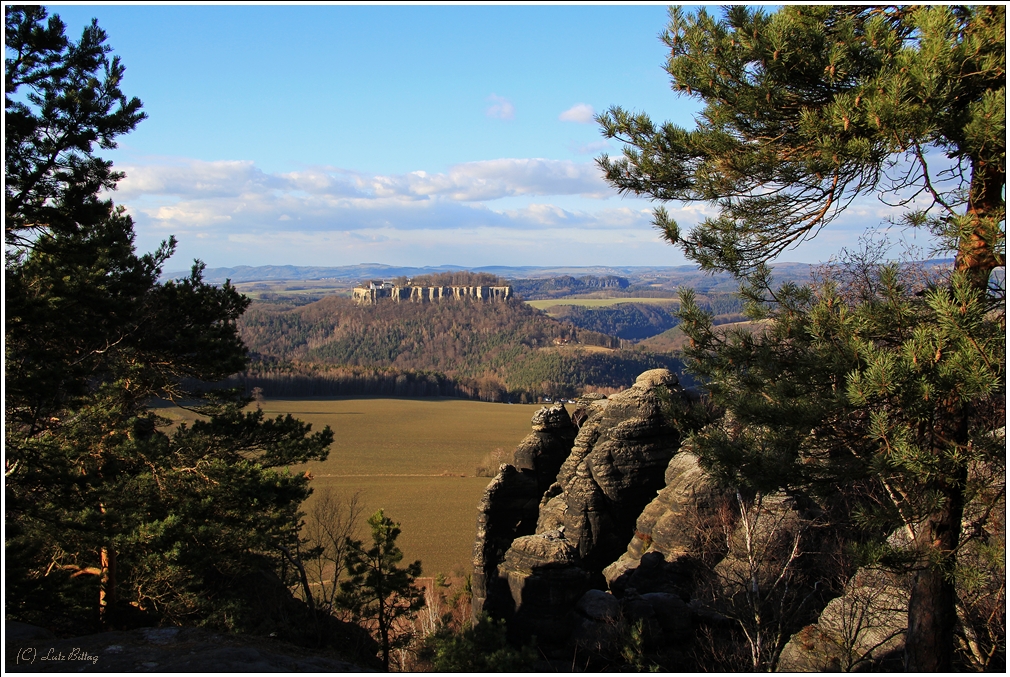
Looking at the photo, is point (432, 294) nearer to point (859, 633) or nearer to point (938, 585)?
point (859, 633)

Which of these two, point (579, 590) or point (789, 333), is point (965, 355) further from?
point (579, 590)

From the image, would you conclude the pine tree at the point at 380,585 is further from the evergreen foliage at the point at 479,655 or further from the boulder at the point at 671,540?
the boulder at the point at 671,540

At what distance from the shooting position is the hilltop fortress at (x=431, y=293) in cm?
18312

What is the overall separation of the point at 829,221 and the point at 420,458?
50.5 m

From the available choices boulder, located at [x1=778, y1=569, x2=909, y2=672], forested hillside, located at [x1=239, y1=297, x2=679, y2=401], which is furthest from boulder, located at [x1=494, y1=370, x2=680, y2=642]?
forested hillside, located at [x1=239, y1=297, x2=679, y2=401]

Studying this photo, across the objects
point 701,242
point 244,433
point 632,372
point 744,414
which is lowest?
point 632,372

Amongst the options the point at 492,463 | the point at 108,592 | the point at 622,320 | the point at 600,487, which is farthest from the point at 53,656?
the point at 622,320

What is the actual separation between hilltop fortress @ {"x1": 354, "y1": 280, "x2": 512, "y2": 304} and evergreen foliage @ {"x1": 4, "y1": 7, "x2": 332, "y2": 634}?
166 m

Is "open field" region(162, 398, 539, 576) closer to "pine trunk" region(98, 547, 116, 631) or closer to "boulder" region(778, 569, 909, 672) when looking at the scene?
"pine trunk" region(98, 547, 116, 631)

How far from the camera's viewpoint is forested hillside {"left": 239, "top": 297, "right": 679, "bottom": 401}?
337 ft

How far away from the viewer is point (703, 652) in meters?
14.0

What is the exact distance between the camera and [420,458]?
5616 cm

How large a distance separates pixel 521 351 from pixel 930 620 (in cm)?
13536

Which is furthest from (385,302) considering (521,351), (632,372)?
(632,372)
